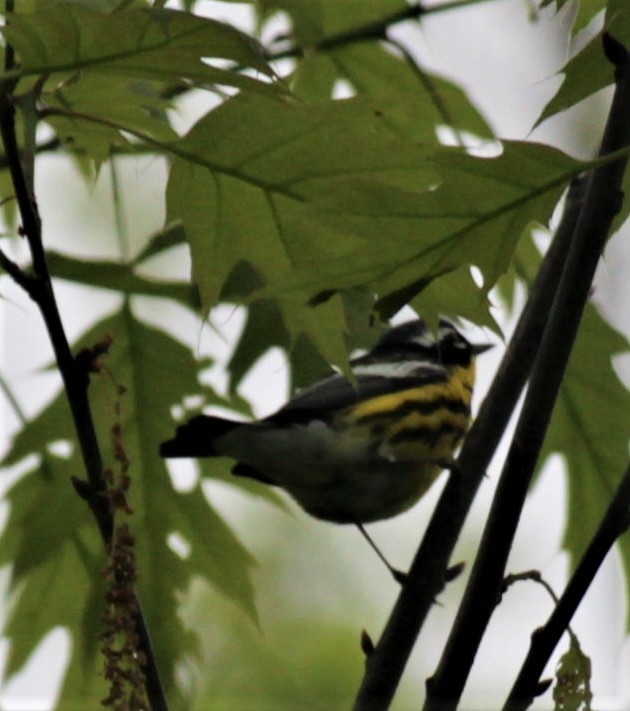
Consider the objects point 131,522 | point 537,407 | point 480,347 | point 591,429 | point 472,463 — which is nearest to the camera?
point 537,407

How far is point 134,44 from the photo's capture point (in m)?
1.12

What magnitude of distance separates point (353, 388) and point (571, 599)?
1528mm

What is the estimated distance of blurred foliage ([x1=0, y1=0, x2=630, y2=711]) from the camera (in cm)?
107

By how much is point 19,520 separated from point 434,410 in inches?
39.4

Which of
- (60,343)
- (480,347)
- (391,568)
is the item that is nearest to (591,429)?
(391,568)

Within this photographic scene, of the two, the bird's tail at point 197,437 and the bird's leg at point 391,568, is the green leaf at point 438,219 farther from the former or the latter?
the bird's tail at point 197,437

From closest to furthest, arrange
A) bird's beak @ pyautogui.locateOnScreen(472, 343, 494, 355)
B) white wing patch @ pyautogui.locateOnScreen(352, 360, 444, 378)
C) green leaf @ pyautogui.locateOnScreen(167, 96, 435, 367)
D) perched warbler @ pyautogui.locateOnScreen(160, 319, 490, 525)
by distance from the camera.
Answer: green leaf @ pyautogui.locateOnScreen(167, 96, 435, 367) < perched warbler @ pyautogui.locateOnScreen(160, 319, 490, 525) < white wing patch @ pyautogui.locateOnScreen(352, 360, 444, 378) < bird's beak @ pyautogui.locateOnScreen(472, 343, 494, 355)

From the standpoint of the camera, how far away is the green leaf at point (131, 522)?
1.97 meters

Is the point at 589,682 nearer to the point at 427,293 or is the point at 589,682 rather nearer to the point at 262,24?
the point at 427,293

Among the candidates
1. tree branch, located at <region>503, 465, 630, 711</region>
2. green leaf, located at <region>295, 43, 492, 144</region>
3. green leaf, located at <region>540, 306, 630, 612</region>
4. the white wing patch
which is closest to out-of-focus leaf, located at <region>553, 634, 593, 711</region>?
tree branch, located at <region>503, 465, 630, 711</region>

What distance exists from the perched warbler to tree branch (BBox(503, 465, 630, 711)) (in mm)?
1180

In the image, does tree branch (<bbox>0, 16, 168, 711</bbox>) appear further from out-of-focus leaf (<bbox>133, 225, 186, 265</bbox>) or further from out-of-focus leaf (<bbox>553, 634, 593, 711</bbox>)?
out-of-focus leaf (<bbox>133, 225, 186, 265</bbox>)

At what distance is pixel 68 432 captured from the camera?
2.11 meters

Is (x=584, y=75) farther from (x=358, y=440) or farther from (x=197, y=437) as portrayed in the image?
(x=358, y=440)
